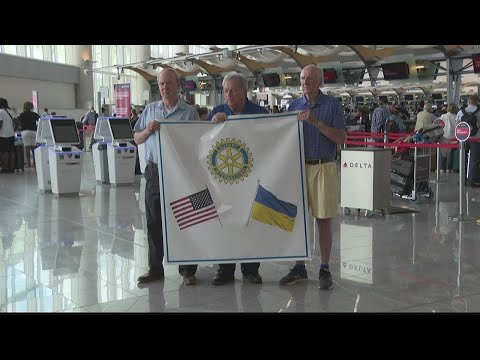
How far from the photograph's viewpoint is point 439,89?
34.2 m

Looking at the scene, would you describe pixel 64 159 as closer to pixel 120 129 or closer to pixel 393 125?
pixel 120 129

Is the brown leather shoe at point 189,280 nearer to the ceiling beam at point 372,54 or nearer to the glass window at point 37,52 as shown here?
the ceiling beam at point 372,54

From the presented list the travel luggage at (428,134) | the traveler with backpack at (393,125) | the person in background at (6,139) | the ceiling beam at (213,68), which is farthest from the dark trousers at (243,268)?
the ceiling beam at (213,68)

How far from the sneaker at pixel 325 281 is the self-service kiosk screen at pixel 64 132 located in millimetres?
6922

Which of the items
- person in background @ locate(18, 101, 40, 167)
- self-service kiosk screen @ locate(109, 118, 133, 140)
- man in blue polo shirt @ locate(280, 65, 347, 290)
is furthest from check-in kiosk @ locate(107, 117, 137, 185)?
man in blue polo shirt @ locate(280, 65, 347, 290)

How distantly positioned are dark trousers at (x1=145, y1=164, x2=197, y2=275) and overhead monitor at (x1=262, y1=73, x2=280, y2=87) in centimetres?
1721

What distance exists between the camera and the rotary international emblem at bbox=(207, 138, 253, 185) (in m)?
4.60

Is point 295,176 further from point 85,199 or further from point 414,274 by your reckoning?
point 85,199

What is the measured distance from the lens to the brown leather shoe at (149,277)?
4930 millimetres

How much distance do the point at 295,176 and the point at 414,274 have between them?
4.87 feet

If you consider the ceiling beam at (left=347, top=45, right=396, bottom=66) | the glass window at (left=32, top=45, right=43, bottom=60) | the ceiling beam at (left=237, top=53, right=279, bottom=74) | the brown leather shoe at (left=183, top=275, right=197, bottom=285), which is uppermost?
the glass window at (left=32, top=45, right=43, bottom=60)

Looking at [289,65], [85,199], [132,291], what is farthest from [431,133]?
[289,65]

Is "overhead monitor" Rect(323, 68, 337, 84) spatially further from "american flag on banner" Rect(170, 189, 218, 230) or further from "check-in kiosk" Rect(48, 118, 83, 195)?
"american flag on banner" Rect(170, 189, 218, 230)
